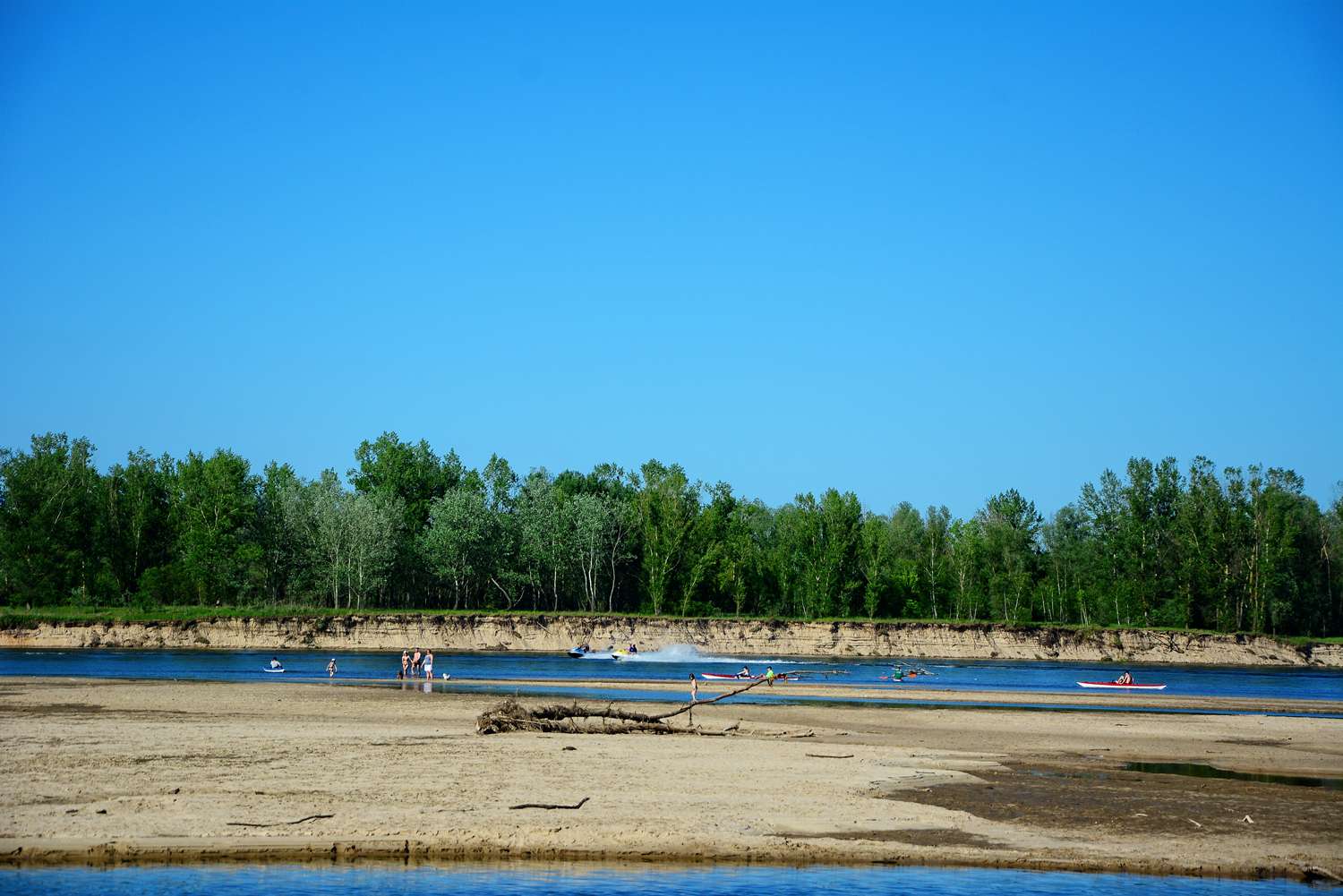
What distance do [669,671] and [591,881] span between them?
62.1m

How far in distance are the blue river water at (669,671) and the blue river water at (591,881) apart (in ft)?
107

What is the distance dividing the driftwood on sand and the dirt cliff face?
76.4 meters

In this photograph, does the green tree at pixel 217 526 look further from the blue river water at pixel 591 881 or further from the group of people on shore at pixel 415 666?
the blue river water at pixel 591 881

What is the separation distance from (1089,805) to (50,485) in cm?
12011

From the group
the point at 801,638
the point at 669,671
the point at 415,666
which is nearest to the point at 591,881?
the point at 415,666

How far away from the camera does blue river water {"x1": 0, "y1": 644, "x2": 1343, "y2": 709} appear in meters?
61.1

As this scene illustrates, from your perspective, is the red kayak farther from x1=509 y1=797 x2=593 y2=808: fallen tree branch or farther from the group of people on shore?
x1=509 y1=797 x2=593 y2=808: fallen tree branch

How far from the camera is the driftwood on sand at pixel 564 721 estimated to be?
112ft

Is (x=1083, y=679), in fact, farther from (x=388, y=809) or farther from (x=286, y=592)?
(x=286, y=592)

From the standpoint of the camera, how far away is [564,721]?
35875mm

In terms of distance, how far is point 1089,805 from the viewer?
25.2m

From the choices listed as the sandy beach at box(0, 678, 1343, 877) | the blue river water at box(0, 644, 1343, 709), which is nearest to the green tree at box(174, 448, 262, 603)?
the blue river water at box(0, 644, 1343, 709)

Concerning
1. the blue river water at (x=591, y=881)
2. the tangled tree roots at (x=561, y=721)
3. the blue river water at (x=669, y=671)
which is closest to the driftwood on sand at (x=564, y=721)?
the tangled tree roots at (x=561, y=721)

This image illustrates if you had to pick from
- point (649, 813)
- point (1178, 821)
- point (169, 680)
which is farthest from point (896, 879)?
point (169, 680)
